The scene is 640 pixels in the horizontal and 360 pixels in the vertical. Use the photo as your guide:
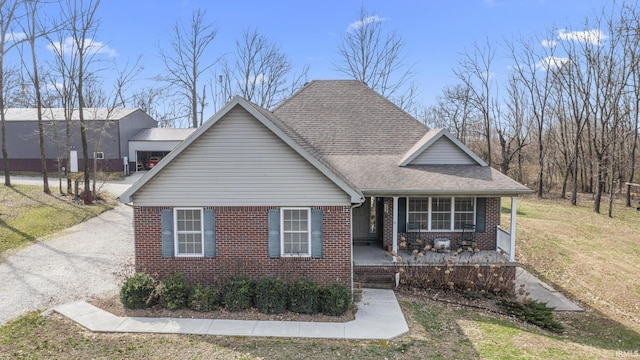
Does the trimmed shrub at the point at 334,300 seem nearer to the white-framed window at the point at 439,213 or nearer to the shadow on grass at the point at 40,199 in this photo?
the white-framed window at the point at 439,213

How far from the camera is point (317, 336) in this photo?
888 centimetres

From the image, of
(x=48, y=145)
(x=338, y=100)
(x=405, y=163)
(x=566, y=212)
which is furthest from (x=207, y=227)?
(x=48, y=145)

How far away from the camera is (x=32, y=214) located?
20.4 meters

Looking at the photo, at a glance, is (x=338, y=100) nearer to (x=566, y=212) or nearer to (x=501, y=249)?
(x=501, y=249)

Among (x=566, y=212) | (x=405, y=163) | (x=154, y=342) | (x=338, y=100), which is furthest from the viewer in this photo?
(x=566, y=212)

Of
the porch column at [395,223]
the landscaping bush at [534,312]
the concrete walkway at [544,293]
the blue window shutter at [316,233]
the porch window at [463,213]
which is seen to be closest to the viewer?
the landscaping bush at [534,312]

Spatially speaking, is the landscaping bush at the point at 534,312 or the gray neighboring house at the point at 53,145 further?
the gray neighboring house at the point at 53,145

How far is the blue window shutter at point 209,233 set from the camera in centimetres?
1092

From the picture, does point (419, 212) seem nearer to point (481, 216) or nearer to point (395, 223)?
point (395, 223)

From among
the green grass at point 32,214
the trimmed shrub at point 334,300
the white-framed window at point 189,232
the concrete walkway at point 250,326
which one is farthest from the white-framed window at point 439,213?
the green grass at point 32,214

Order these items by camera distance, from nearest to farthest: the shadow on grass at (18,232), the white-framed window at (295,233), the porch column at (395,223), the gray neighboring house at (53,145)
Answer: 1. the white-framed window at (295,233)
2. the porch column at (395,223)
3. the shadow on grass at (18,232)
4. the gray neighboring house at (53,145)

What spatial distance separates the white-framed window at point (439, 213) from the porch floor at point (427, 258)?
1.02 metres

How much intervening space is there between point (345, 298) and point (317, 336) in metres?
1.54

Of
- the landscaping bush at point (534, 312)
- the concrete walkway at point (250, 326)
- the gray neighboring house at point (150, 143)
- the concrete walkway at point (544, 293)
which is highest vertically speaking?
the gray neighboring house at point (150, 143)
